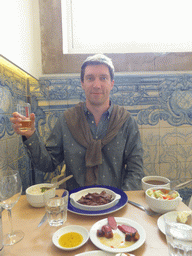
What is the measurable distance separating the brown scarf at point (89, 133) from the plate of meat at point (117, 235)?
706 mm

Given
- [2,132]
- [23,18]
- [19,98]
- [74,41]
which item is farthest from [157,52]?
[2,132]

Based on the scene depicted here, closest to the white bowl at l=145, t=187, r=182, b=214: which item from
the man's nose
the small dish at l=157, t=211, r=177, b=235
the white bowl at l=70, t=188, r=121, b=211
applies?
the small dish at l=157, t=211, r=177, b=235

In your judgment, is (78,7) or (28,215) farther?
(78,7)

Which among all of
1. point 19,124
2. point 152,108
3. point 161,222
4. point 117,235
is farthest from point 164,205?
point 152,108

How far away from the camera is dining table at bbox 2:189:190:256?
2.08ft

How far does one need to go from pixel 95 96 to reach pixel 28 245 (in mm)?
1115

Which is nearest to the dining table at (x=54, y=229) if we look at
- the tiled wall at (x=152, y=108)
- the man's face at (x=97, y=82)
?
the man's face at (x=97, y=82)

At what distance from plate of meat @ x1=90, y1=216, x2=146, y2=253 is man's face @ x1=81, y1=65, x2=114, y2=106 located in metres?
0.99

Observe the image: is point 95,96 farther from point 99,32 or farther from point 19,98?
point 99,32

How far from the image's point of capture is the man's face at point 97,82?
1508 mm

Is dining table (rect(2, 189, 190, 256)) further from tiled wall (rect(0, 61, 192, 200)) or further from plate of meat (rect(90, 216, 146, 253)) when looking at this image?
tiled wall (rect(0, 61, 192, 200))

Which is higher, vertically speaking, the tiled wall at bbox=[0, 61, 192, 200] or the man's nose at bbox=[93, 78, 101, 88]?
the man's nose at bbox=[93, 78, 101, 88]

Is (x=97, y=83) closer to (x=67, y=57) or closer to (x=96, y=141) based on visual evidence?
(x=96, y=141)

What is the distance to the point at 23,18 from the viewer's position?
151 cm
